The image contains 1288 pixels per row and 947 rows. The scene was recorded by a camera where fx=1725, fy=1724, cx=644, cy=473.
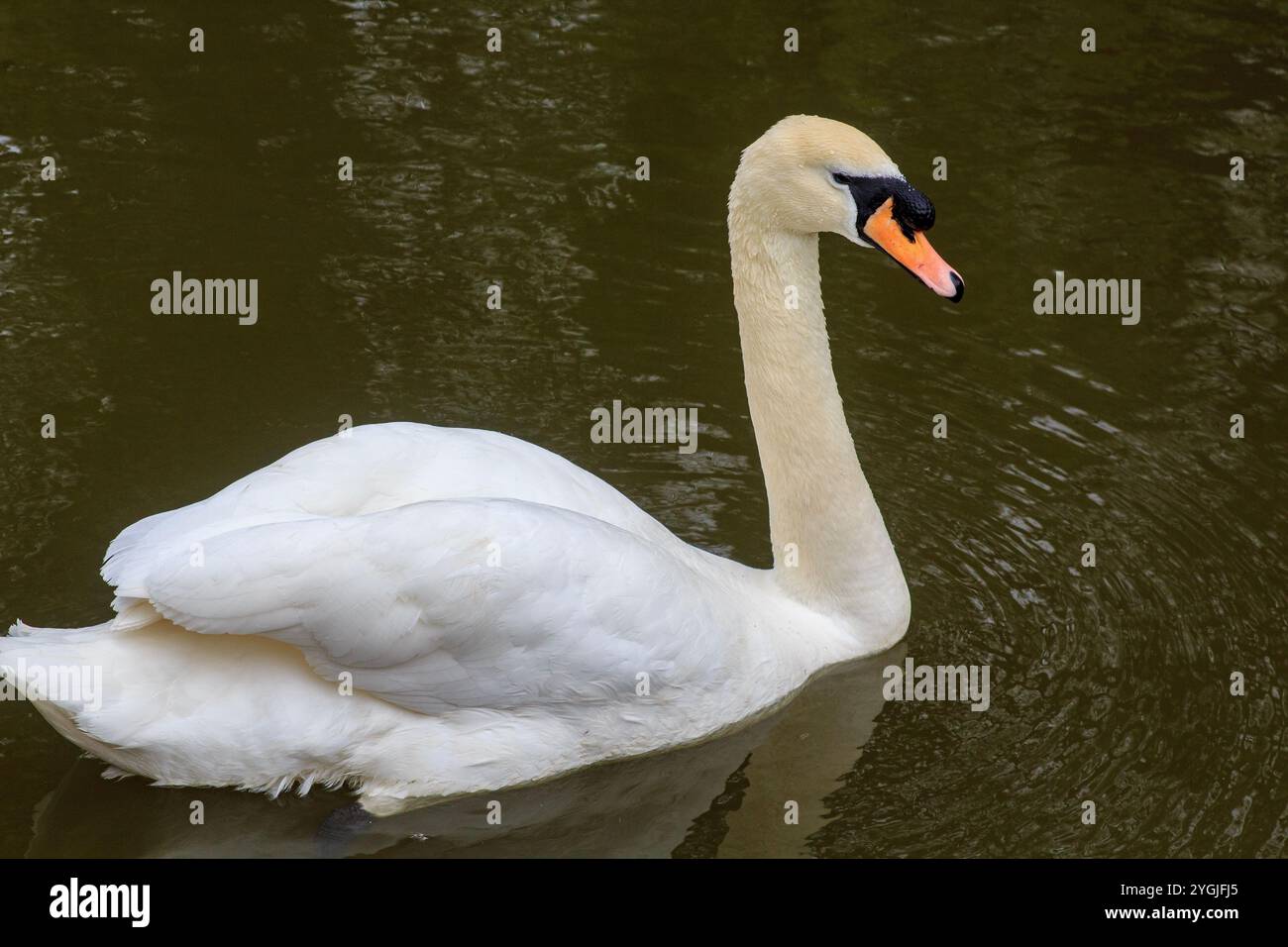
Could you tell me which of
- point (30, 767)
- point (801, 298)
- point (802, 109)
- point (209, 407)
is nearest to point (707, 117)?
point (802, 109)

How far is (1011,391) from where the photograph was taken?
9.13m

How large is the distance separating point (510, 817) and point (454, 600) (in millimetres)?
899

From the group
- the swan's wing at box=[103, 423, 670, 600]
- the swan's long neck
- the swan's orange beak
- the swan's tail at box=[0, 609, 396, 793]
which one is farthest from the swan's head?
the swan's tail at box=[0, 609, 396, 793]

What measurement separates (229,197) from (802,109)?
3.93 m

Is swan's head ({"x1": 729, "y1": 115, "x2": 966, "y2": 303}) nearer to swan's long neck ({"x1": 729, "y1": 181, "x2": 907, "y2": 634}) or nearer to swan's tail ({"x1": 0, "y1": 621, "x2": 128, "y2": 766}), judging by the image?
swan's long neck ({"x1": 729, "y1": 181, "x2": 907, "y2": 634})

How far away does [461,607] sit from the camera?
5867 millimetres

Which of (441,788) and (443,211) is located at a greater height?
(443,211)

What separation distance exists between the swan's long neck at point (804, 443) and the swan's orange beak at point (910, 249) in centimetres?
33

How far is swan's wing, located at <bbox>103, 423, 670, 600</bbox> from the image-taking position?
19.7 feet

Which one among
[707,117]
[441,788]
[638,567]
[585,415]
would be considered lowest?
[441,788]

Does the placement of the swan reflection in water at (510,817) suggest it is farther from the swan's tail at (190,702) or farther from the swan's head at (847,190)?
the swan's head at (847,190)

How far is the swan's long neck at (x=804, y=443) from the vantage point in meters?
6.73

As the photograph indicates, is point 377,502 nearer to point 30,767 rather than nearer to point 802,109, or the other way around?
point 30,767

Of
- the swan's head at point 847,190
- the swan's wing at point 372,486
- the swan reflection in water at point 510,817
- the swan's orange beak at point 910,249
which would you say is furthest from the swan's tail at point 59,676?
the swan's orange beak at point 910,249
